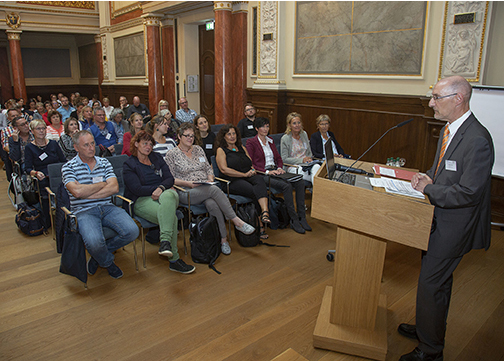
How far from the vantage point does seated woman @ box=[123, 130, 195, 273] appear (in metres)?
3.22

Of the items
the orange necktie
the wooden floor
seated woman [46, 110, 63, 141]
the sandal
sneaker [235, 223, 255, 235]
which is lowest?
the wooden floor

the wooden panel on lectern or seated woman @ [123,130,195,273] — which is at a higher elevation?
the wooden panel on lectern

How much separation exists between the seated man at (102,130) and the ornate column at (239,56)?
278 centimetres

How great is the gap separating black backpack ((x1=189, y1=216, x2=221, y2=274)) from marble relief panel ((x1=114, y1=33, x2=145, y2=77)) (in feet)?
29.1

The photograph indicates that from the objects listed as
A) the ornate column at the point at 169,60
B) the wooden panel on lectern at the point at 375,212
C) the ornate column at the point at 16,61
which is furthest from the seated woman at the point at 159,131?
the ornate column at the point at 16,61

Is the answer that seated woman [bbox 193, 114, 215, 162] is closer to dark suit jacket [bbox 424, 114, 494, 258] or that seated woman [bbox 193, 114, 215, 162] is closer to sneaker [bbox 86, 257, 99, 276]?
sneaker [bbox 86, 257, 99, 276]

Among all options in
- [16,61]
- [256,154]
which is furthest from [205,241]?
[16,61]

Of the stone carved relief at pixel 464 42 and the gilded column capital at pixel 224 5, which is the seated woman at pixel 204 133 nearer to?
the stone carved relief at pixel 464 42

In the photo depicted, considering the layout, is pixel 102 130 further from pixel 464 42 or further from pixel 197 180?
pixel 464 42

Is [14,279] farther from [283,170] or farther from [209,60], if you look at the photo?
[209,60]

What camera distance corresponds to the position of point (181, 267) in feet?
10.6

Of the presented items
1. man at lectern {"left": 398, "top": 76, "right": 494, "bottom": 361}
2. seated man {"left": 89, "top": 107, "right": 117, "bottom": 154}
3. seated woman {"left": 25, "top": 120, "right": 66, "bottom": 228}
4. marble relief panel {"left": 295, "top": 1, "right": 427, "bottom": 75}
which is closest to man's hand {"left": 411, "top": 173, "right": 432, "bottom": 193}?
man at lectern {"left": 398, "top": 76, "right": 494, "bottom": 361}

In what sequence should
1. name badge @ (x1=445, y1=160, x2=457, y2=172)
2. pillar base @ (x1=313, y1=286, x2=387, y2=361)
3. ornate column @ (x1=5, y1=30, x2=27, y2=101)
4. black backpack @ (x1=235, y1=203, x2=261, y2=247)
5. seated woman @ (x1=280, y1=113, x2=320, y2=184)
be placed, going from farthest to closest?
ornate column @ (x1=5, y1=30, x2=27, y2=101), seated woman @ (x1=280, y1=113, x2=320, y2=184), black backpack @ (x1=235, y1=203, x2=261, y2=247), pillar base @ (x1=313, y1=286, x2=387, y2=361), name badge @ (x1=445, y1=160, x2=457, y2=172)

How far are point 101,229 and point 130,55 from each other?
9789 millimetres
